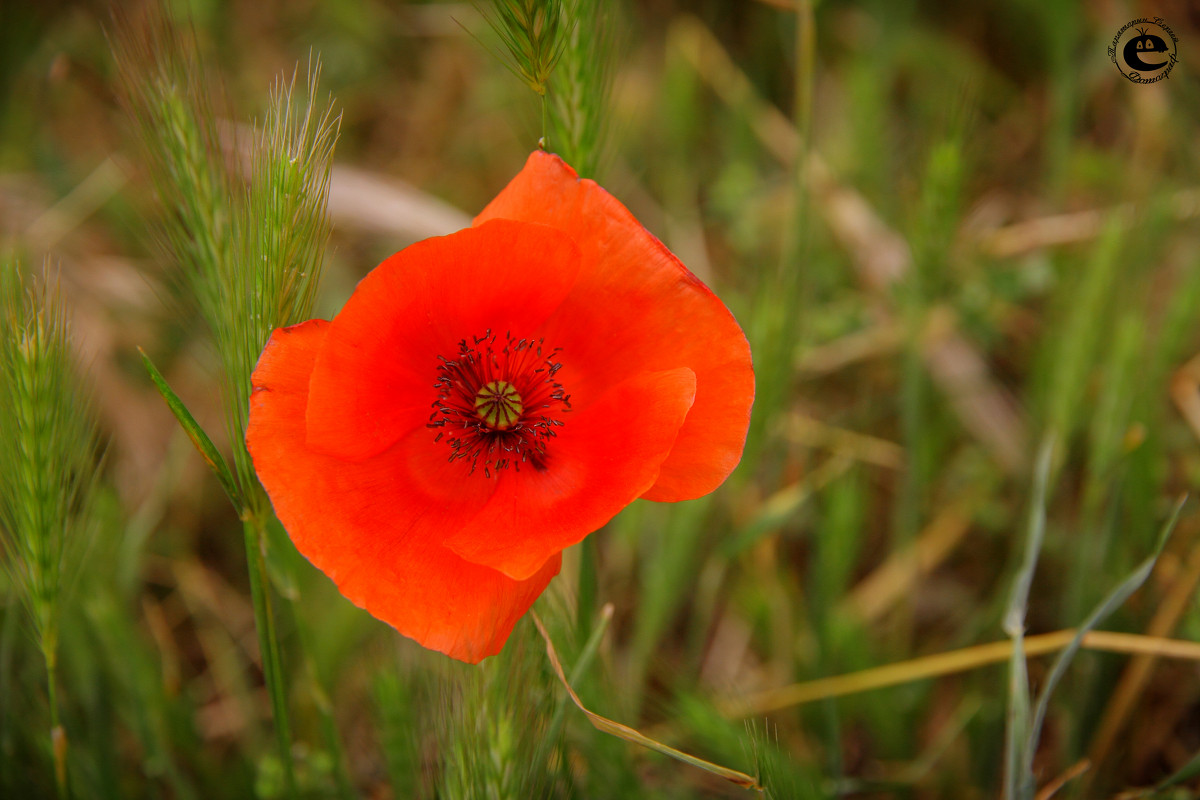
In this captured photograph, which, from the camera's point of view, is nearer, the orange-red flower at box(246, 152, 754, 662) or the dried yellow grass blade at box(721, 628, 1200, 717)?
the orange-red flower at box(246, 152, 754, 662)

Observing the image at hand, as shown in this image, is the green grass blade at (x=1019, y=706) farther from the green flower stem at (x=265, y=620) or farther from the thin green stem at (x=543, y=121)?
the green flower stem at (x=265, y=620)

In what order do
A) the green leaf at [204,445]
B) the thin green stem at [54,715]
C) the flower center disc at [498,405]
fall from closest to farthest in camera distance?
the green leaf at [204,445] → the thin green stem at [54,715] → the flower center disc at [498,405]

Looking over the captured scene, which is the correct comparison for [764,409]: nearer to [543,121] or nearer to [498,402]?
[498,402]

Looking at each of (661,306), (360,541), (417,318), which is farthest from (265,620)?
(661,306)

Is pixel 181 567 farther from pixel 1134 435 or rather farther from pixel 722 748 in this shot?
pixel 1134 435

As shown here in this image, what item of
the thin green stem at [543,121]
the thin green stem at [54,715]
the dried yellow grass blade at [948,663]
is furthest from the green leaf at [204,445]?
the dried yellow grass blade at [948,663]

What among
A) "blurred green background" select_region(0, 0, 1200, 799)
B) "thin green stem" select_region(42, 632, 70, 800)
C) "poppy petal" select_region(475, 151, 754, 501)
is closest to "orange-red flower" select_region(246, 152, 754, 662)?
"poppy petal" select_region(475, 151, 754, 501)

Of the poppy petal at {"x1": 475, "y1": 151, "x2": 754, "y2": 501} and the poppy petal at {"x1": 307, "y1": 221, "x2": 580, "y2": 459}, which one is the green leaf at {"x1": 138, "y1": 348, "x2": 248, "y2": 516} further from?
the poppy petal at {"x1": 475, "y1": 151, "x2": 754, "y2": 501}
